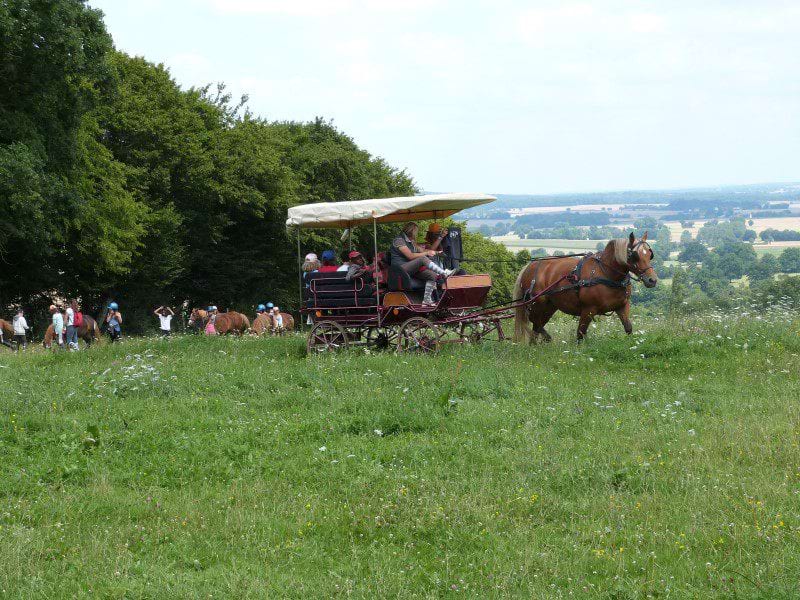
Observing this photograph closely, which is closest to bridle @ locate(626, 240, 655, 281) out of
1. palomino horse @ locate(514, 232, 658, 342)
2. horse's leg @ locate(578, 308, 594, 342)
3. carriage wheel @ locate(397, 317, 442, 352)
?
palomino horse @ locate(514, 232, 658, 342)

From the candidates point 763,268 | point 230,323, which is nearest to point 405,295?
point 230,323

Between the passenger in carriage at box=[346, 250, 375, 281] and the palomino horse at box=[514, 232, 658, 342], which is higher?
the passenger in carriage at box=[346, 250, 375, 281]

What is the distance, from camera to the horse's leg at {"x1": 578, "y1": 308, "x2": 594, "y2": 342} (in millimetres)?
17233

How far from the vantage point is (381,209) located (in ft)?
55.6

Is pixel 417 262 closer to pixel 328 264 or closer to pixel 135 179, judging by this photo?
pixel 328 264

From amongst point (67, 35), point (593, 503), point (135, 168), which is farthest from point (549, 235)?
point (593, 503)

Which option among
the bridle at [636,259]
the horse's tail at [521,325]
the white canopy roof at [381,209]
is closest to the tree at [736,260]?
the horse's tail at [521,325]

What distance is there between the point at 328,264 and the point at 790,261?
98.3 feet

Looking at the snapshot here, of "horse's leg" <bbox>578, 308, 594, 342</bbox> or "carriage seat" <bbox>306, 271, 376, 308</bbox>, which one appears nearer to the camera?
"horse's leg" <bbox>578, 308, 594, 342</bbox>

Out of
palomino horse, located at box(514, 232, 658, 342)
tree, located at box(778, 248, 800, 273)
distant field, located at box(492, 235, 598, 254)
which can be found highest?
palomino horse, located at box(514, 232, 658, 342)

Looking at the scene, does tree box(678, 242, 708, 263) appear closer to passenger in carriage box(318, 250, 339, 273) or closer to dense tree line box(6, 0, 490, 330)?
dense tree line box(6, 0, 490, 330)

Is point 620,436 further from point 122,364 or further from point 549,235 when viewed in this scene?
point 549,235

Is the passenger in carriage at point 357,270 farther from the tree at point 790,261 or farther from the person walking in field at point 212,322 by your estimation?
the tree at point 790,261

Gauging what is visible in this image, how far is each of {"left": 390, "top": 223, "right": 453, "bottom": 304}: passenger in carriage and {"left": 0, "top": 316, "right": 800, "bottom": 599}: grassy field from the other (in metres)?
2.22
